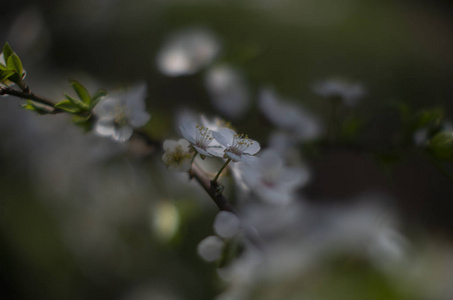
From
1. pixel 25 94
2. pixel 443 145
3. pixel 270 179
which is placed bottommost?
pixel 25 94

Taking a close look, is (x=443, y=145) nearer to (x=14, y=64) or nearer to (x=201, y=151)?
(x=201, y=151)

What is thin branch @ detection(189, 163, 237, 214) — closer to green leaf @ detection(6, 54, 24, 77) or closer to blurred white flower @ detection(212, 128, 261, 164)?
blurred white flower @ detection(212, 128, 261, 164)

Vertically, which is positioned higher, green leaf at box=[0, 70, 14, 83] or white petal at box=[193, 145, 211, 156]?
white petal at box=[193, 145, 211, 156]


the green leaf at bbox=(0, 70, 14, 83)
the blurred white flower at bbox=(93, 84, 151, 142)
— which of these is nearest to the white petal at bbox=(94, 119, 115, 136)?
the blurred white flower at bbox=(93, 84, 151, 142)

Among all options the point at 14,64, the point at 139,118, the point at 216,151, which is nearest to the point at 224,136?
the point at 216,151

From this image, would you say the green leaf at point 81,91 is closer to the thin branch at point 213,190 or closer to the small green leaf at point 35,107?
the small green leaf at point 35,107

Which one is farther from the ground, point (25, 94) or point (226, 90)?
point (226, 90)

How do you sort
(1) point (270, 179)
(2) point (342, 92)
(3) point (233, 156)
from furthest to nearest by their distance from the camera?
(2) point (342, 92), (1) point (270, 179), (3) point (233, 156)
